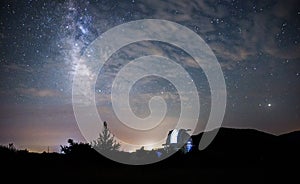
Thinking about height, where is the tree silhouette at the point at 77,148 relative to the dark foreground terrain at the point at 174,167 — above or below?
above

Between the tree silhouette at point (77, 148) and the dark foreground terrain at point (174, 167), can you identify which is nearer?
the dark foreground terrain at point (174, 167)

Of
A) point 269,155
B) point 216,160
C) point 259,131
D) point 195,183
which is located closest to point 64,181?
point 195,183

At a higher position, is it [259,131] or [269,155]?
[259,131]

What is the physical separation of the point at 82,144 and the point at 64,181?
654 inches

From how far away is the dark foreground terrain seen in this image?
11.5 m

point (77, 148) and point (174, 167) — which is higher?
point (77, 148)

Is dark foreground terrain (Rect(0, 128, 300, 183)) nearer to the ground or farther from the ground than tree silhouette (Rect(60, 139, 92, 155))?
nearer to the ground

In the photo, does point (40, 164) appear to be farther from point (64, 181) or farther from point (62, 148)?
point (62, 148)

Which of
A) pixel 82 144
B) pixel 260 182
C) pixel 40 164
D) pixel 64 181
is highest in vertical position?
pixel 82 144

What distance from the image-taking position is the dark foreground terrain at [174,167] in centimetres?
1152

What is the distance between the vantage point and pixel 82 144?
26.2 meters

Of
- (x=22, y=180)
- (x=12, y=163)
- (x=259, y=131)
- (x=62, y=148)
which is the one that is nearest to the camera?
(x=22, y=180)

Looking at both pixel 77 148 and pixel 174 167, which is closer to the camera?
pixel 174 167

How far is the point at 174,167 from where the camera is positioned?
18250mm
